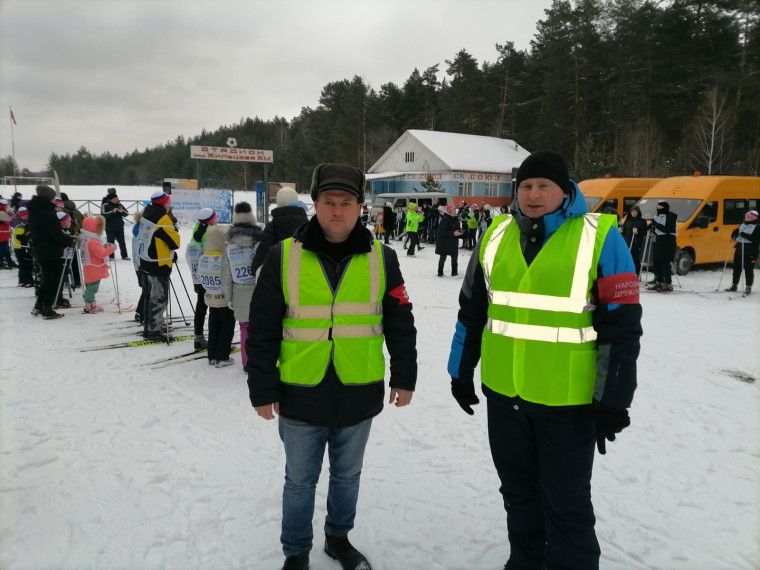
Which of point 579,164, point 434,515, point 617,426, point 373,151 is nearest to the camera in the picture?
point 617,426

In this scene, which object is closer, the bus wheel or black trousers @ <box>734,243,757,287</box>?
black trousers @ <box>734,243,757,287</box>

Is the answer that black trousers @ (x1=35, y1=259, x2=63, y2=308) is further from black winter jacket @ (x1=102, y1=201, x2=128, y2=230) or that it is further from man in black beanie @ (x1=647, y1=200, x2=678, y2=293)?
man in black beanie @ (x1=647, y1=200, x2=678, y2=293)

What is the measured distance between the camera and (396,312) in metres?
2.44

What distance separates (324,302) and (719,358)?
617cm

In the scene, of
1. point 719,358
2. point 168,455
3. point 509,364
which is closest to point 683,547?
point 509,364

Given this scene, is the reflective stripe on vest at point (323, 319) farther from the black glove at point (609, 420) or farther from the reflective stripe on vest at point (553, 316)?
the black glove at point (609, 420)

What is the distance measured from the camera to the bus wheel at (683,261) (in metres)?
12.5

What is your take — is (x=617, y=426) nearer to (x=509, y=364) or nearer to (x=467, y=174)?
(x=509, y=364)

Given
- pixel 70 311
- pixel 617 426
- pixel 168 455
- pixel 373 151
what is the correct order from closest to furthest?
1. pixel 617 426
2. pixel 168 455
3. pixel 70 311
4. pixel 373 151

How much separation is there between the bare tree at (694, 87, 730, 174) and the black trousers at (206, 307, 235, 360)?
91.0ft

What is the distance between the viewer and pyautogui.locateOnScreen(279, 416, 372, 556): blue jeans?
2.31 m

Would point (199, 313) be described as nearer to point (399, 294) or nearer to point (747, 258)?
point (399, 294)

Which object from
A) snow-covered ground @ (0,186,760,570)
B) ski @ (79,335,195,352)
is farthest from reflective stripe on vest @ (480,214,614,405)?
ski @ (79,335,195,352)

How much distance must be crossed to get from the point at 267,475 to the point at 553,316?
236 centimetres
